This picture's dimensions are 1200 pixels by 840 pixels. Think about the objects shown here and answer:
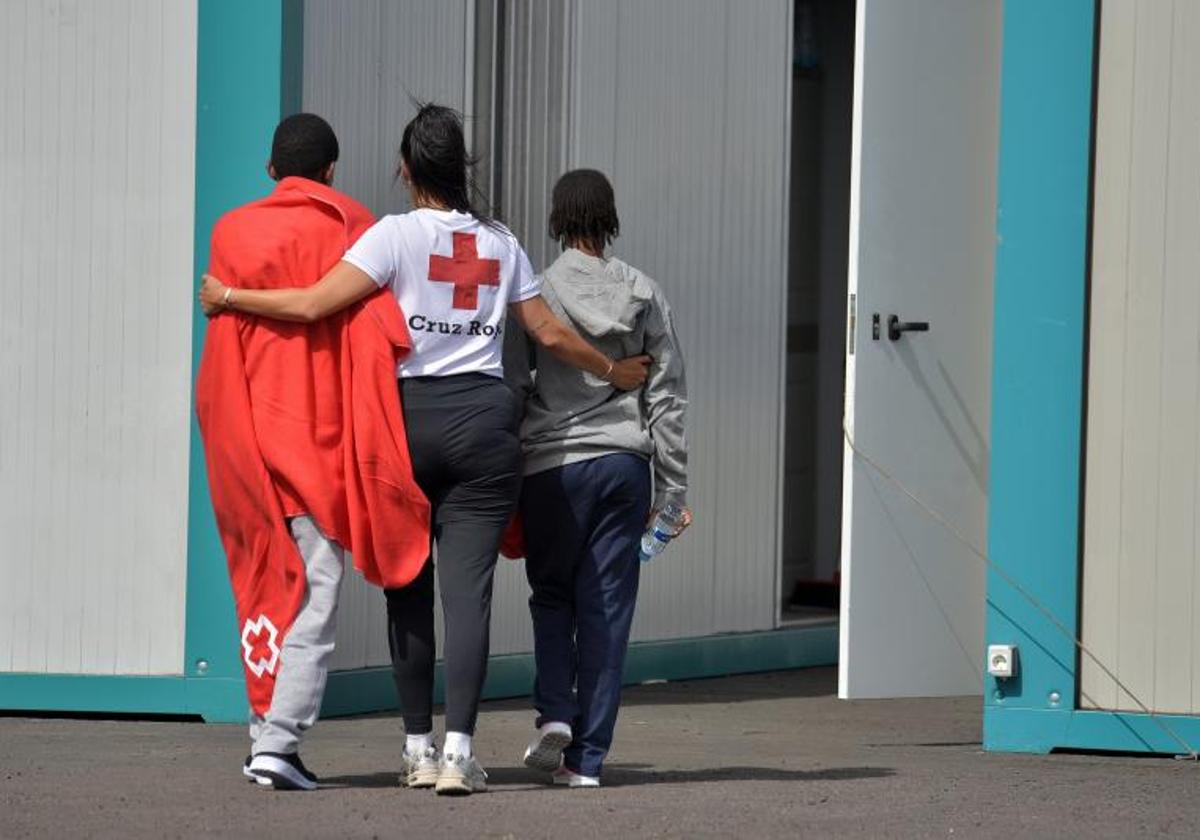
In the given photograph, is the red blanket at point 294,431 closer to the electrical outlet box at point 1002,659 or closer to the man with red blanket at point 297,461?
the man with red blanket at point 297,461

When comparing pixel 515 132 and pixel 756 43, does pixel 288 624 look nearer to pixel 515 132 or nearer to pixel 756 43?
pixel 515 132

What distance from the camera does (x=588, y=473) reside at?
246 inches

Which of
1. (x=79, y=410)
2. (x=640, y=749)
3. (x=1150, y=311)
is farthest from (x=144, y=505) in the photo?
(x=1150, y=311)

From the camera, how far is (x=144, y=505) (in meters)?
7.73

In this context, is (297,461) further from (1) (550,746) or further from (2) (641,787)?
(2) (641,787)

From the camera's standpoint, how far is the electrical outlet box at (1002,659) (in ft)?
23.5

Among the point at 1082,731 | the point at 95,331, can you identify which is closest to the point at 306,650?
the point at 95,331

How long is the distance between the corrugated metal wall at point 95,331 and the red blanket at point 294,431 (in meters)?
1.63

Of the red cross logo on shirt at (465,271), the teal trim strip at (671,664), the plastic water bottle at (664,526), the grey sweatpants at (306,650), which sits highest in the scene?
the red cross logo on shirt at (465,271)

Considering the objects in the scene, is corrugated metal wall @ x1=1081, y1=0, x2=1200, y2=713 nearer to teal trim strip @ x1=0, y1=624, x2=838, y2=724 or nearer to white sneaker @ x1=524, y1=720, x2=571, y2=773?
white sneaker @ x1=524, y1=720, x2=571, y2=773

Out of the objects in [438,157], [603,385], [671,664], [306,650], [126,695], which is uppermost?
[438,157]

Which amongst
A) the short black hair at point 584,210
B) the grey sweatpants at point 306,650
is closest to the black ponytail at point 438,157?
the short black hair at point 584,210

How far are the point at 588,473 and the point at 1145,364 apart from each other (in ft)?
5.77

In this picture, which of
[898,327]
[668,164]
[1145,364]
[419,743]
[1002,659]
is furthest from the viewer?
[668,164]
